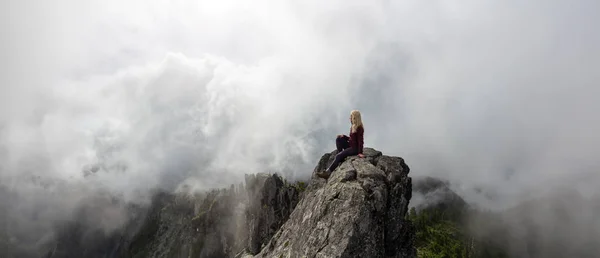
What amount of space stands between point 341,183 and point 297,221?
612 cm

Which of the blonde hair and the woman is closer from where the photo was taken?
the blonde hair

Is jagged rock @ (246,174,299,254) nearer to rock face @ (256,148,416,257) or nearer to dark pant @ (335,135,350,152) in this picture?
dark pant @ (335,135,350,152)

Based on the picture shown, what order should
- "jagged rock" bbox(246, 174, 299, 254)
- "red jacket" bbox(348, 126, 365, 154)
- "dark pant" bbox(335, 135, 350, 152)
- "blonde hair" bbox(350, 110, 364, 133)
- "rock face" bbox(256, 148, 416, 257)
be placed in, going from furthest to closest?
"jagged rock" bbox(246, 174, 299, 254) < "dark pant" bbox(335, 135, 350, 152) < "red jacket" bbox(348, 126, 365, 154) < "blonde hair" bbox(350, 110, 364, 133) < "rock face" bbox(256, 148, 416, 257)

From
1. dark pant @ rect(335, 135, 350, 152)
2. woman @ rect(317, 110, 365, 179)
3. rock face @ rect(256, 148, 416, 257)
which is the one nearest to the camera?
rock face @ rect(256, 148, 416, 257)

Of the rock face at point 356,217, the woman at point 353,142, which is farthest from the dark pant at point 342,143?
the rock face at point 356,217

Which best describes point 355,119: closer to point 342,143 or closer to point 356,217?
point 342,143

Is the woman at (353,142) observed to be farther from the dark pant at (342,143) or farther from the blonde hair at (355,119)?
the dark pant at (342,143)

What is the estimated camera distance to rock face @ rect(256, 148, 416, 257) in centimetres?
2370

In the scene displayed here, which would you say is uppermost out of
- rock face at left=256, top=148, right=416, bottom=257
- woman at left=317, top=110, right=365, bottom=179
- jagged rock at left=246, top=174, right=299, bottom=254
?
jagged rock at left=246, top=174, right=299, bottom=254

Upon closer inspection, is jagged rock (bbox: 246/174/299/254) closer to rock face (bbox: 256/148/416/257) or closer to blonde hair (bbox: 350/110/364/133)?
rock face (bbox: 256/148/416/257)

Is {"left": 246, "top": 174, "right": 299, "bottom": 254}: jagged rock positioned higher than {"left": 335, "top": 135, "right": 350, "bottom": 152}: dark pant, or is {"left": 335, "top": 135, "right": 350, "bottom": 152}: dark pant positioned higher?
{"left": 246, "top": 174, "right": 299, "bottom": 254}: jagged rock

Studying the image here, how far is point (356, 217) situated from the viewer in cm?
2431

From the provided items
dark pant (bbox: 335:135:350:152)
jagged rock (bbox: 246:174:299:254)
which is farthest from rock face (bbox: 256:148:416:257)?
jagged rock (bbox: 246:174:299:254)

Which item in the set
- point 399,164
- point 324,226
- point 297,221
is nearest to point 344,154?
point 399,164
